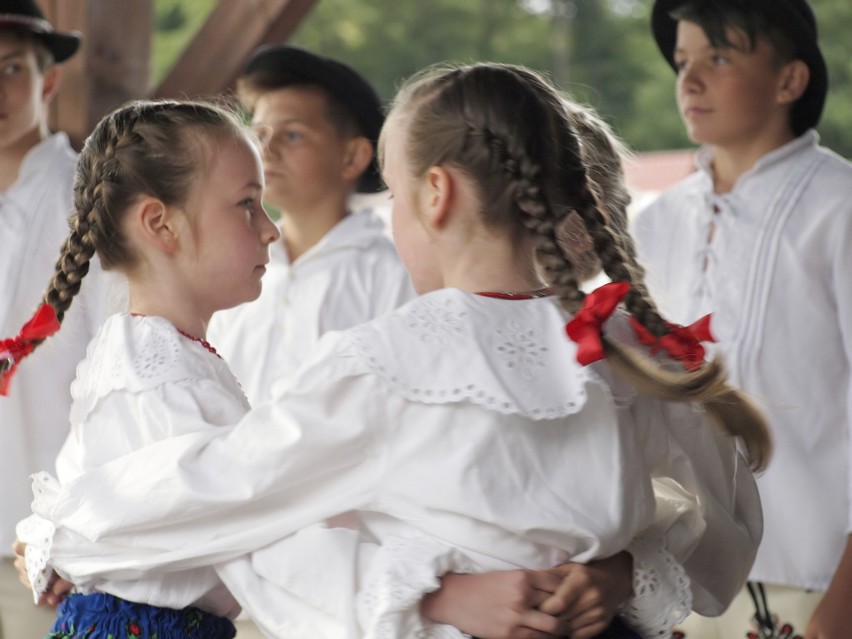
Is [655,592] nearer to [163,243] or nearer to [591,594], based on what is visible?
[591,594]

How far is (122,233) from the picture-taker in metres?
2.05

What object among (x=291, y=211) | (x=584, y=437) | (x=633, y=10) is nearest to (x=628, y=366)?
(x=584, y=437)

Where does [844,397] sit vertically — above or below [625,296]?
below

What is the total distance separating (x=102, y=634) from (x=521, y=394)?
0.75 metres

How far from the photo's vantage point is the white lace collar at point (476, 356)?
161cm

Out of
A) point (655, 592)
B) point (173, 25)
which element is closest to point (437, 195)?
point (655, 592)

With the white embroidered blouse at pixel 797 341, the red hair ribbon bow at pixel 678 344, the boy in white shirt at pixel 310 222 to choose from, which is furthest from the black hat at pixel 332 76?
the red hair ribbon bow at pixel 678 344

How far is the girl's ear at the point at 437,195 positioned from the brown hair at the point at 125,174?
0.45m

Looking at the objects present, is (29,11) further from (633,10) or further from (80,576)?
(633,10)

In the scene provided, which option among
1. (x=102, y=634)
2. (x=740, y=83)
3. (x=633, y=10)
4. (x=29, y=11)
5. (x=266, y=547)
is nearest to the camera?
(x=266, y=547)

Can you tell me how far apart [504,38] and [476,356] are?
20098mm

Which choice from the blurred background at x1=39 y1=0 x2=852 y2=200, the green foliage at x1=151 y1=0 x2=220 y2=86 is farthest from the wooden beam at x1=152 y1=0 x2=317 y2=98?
the green foliage at x1=151 y1=0 x2=220 y2=86

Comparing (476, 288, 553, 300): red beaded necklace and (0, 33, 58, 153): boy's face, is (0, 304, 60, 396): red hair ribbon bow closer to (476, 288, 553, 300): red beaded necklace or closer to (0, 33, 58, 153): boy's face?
(476, 288, 553, 300): red beaded necklace

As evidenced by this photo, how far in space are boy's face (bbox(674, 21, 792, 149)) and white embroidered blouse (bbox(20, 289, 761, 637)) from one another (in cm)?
135
